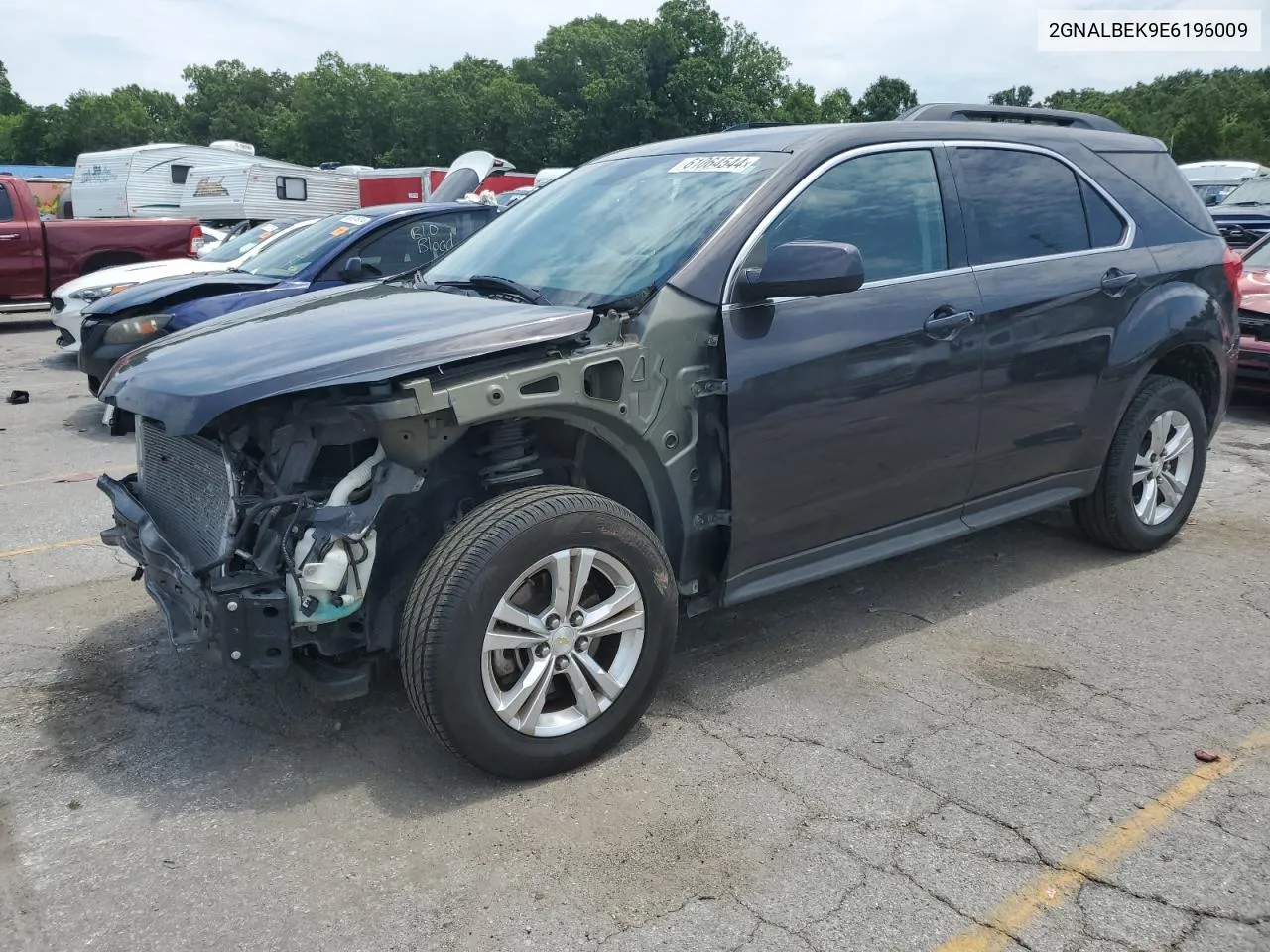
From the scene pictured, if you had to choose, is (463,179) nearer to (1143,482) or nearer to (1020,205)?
(1020,205)

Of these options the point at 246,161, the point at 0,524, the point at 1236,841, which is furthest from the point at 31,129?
the point at 1236,841

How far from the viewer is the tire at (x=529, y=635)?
2.84 metres

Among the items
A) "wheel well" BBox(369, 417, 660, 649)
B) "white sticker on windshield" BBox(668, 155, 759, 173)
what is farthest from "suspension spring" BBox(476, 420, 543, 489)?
"white sticker on windshield" BBox(668, 155, 759, 173)

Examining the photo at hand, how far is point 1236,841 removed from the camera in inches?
110

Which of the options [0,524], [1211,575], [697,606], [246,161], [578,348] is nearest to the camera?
[578,348]

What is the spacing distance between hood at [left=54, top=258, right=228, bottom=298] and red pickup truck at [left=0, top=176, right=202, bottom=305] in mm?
3193

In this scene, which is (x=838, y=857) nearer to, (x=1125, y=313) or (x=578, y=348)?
(x=578, y=348)

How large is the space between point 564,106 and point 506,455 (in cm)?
6712

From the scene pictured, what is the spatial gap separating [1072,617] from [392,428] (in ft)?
9.72

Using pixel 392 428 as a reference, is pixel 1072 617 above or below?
below

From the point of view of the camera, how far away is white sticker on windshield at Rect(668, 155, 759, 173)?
12.3ft

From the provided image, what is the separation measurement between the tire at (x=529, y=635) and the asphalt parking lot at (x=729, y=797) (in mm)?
159

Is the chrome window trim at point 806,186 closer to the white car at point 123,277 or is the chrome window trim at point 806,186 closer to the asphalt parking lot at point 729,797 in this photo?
the asphalt parking lot at point 729,797

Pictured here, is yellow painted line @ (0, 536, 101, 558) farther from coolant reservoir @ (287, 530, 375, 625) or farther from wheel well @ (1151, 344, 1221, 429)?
wheel well @ (1151, 344, 1221, 429)
